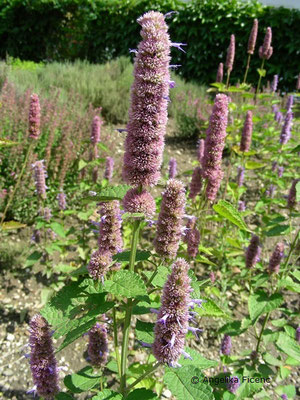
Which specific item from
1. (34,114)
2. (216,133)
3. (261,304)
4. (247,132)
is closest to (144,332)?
(261,304)

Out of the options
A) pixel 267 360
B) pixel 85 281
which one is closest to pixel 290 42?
pixel 267 360

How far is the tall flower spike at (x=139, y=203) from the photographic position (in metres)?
1.37

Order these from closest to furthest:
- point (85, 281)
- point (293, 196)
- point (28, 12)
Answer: point (85, 281) → point (293, 196) → point (28, 12)

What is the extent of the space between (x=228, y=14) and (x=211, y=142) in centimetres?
899

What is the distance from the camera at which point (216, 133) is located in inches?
90.0

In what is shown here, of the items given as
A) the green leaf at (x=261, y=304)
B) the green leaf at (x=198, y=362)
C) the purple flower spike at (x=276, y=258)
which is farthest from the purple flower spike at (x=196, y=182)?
the green leaf at (x=198, y=362)

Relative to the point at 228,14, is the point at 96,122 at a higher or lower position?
lower

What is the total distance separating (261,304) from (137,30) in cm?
1126

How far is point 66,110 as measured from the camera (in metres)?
5.78

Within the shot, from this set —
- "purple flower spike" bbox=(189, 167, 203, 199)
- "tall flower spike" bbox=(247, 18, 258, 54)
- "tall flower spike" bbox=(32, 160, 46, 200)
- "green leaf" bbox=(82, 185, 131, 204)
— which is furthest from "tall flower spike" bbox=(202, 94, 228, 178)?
"tall flower spike" bbox=(247, 18, 258, 54)

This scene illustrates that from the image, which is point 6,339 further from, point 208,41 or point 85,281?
point 208,41

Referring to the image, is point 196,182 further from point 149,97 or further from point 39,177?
point 149,97

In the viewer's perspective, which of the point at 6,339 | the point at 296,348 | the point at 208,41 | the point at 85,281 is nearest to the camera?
the point at 85,281

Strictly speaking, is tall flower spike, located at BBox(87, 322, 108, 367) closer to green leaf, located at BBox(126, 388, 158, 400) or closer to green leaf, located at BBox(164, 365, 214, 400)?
green leaf, located at BBox(126, 388, 158, 400)
